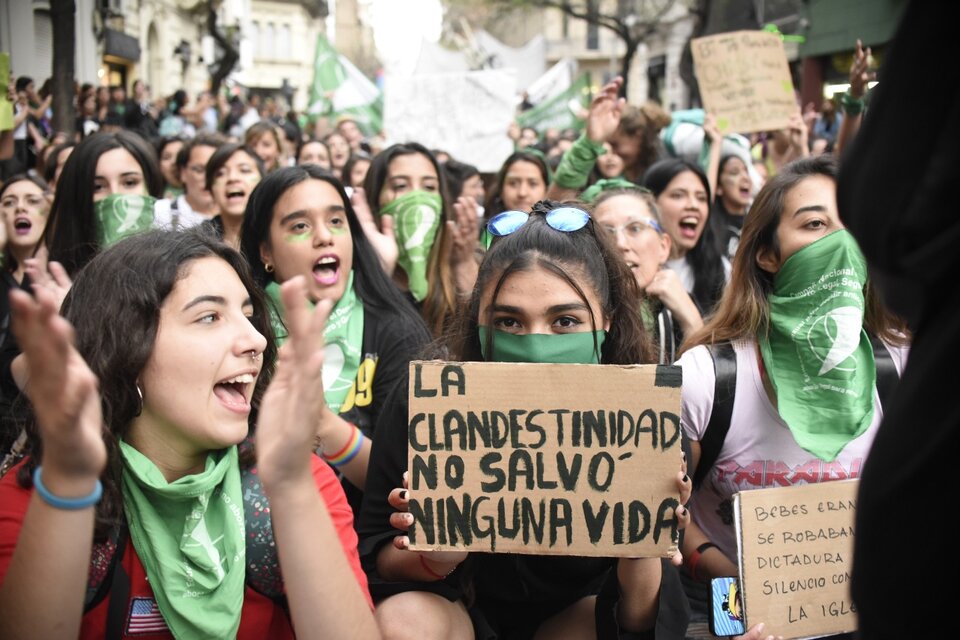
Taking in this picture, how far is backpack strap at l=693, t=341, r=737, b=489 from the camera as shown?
3051 millimetres

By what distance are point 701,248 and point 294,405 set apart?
409 centimetres

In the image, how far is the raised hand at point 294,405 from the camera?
1.74 meters

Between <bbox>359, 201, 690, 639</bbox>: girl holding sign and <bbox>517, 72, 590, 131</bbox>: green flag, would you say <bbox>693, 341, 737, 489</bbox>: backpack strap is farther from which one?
<bbox>517, 72, 590, 131</bbox>: green flag

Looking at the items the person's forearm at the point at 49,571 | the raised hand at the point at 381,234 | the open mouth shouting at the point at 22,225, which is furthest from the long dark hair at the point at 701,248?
the person's forearm at the point at 49,571

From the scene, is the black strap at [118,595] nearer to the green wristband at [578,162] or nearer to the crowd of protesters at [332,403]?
the crowd of protesters at [332,403]

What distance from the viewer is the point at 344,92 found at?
524 inches

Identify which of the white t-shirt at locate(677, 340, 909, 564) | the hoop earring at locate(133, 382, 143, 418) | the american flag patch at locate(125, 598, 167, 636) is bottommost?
the american flag patch at locate(125, 598, 167, 636)

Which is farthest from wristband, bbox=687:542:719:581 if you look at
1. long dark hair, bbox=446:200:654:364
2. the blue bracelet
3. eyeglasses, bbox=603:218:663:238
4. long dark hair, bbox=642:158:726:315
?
long dark hair, bbox=642:158:726:315

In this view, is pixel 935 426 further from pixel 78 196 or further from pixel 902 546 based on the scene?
pixel 78 196

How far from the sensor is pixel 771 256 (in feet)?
10.8

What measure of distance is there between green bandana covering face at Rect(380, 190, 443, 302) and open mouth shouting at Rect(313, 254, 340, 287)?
90 cm

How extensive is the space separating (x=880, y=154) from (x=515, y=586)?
2000 millimetres

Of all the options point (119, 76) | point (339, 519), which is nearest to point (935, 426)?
point (339, 519)

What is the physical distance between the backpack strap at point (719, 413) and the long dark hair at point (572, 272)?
0.85ft
